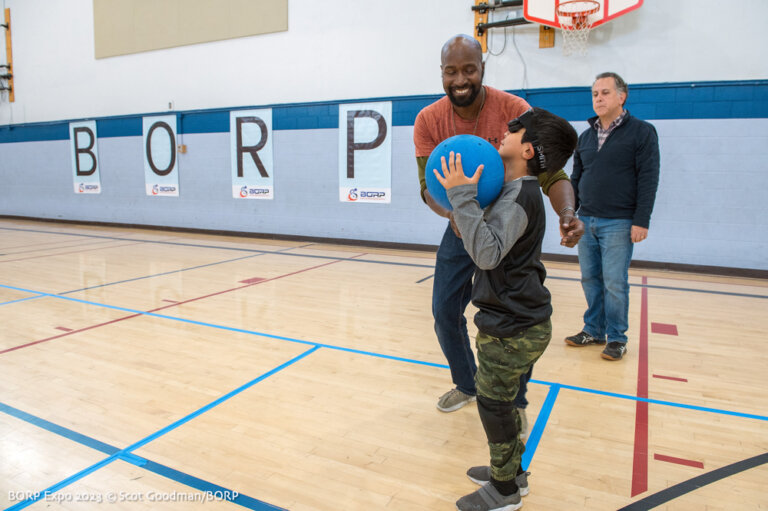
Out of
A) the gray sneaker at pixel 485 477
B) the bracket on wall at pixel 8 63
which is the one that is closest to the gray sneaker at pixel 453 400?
the gray sneaker at pixel 485 477

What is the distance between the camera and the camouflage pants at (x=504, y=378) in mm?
1435

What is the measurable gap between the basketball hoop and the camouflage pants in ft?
18.0

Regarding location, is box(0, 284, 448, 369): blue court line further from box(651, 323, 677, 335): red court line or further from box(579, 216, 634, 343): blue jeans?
box(651, 323, 677, 335): red court line

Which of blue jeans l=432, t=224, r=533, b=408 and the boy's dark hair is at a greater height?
the boy's dark hair

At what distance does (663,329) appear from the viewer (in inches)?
141

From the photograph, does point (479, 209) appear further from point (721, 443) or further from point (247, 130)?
point (247, 130)

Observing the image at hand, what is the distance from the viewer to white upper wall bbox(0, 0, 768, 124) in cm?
569

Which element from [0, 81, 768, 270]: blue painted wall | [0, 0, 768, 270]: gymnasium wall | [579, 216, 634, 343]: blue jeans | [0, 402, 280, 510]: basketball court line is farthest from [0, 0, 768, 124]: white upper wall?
[0, 402, 280, 510]: basketball court line

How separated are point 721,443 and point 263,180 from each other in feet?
24.6

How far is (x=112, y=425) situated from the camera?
82.6 inches

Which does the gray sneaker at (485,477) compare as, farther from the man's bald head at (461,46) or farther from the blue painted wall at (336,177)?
the blue painted wall at (336,177)

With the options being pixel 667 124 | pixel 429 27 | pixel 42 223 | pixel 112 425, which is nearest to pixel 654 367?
pixel 112 425

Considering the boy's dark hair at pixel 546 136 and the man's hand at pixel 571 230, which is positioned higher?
the boy's dark hair at pixel 546 136

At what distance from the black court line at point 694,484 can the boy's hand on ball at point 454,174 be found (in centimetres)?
114
